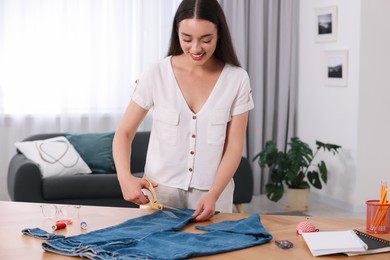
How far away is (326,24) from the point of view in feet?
21.4

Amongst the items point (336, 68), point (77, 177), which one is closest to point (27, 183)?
point (77, 177)

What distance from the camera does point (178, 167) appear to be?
2.82m

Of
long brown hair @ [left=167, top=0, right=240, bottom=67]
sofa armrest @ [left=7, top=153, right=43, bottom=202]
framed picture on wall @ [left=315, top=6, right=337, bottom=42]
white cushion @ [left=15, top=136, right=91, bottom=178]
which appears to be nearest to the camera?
long brown hair @ [left=167, top=0, right=240, bottom=67]

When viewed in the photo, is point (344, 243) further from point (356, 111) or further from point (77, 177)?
point (356, 111)

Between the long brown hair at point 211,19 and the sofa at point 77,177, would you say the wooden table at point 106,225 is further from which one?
the sofa at point 77,177

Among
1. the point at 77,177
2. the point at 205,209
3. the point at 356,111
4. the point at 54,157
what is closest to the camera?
the point at 205,209

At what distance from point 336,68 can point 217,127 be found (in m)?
3.88

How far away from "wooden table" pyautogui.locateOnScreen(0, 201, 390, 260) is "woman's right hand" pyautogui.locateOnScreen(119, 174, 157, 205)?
2.4 inches

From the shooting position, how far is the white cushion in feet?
18.2

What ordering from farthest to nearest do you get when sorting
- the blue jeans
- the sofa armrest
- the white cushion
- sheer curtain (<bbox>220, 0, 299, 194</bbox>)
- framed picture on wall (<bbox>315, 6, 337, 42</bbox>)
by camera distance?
sheer curtain (<bbox>220, 0, 299, 194</bbox>)
framed picture on wall (<bbox>315, 6, 337, 42</bbox>)
the white cushion
the sofa armrest
the blue jeans

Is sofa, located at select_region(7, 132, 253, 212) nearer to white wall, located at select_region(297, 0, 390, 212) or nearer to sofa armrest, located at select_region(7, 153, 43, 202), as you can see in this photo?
sofa armrest, located at select_region(7, 153, 43, 202)

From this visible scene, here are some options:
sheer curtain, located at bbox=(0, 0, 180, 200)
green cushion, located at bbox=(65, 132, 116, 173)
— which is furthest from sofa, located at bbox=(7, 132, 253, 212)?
sheer curtain, located at bbox=(0, 0, 180, 200)

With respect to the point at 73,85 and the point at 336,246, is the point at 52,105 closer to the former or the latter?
the point at 73,85

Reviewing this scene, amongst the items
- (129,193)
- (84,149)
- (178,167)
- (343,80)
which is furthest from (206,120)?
(343,80)
